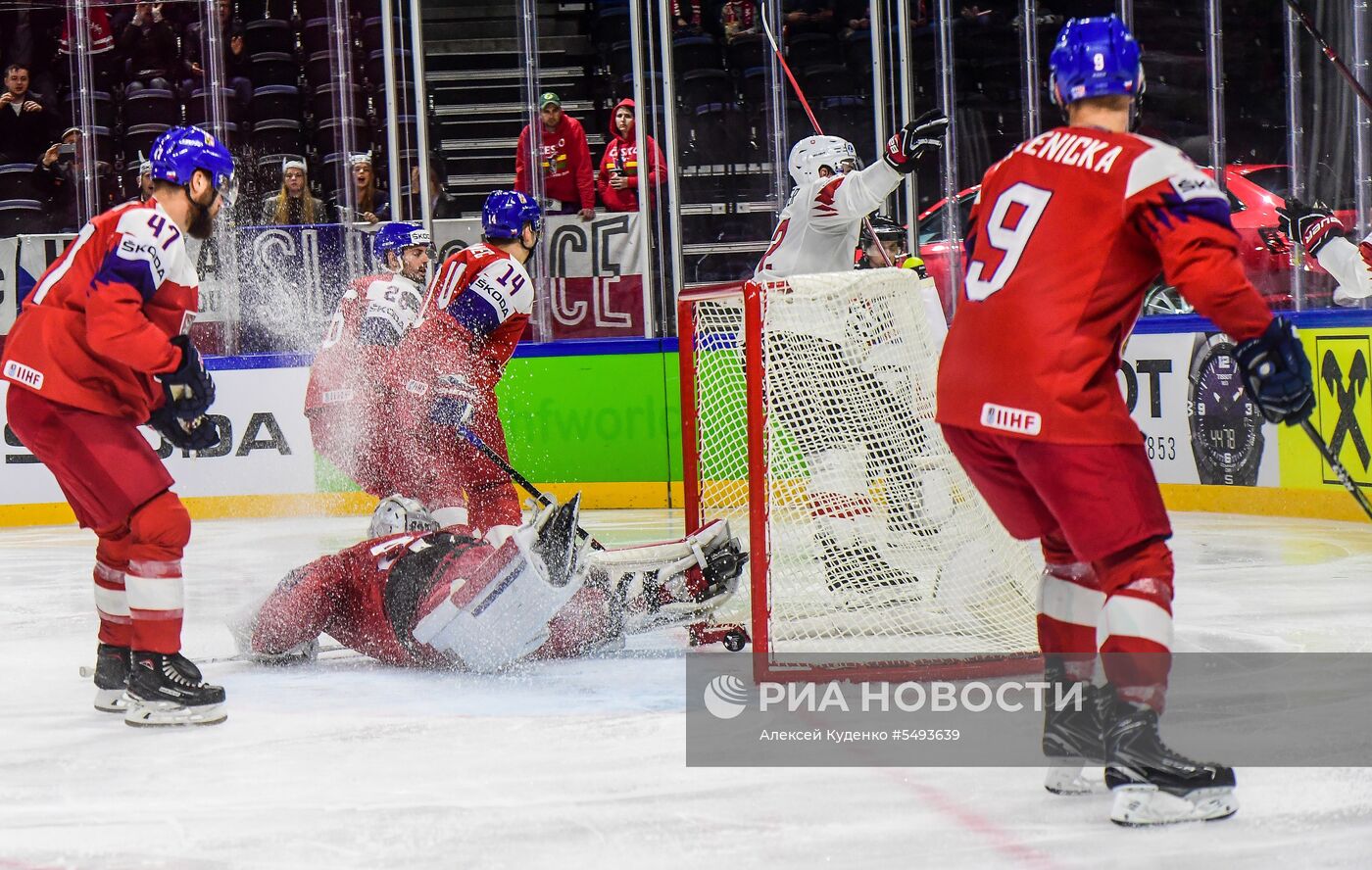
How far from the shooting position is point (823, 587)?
4.06 metres

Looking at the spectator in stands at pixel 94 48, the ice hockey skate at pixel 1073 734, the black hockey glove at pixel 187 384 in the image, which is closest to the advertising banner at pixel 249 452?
the spectator in stands at pixel 94 48

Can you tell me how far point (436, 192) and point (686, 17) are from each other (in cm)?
162

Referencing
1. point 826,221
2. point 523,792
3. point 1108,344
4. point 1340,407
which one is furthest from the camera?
point 1340,407

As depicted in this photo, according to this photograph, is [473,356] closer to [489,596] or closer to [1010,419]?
[489,596]

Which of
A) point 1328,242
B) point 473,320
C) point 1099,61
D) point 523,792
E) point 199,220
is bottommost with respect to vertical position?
point 523,792

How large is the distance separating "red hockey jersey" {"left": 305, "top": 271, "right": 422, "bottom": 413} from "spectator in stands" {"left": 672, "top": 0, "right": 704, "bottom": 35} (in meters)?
3.54

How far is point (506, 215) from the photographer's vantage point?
491 cm

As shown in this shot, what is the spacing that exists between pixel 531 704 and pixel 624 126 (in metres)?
5.76

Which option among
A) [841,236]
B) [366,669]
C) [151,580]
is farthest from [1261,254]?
[151,580]

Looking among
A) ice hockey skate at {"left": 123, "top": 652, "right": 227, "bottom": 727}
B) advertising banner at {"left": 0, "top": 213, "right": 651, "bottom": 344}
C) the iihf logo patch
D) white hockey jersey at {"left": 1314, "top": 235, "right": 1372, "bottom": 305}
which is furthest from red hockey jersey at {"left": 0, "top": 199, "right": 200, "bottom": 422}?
advertising banner at {"left": 0, "top": 213, "right": 651, "bottom": 344}

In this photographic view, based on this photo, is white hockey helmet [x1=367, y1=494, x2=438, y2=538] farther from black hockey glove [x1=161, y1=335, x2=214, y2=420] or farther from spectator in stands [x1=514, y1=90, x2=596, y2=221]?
spectator in stands [x1=514, y1=90, x2=596, y2=221]

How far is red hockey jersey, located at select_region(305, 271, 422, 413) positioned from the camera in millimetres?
5430

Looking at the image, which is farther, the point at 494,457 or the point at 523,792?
the point at 494,457

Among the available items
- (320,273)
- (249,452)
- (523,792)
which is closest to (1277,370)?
(523,792)
